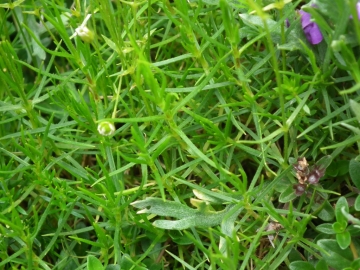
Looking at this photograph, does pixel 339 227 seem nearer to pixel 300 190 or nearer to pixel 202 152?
pixel 300 190

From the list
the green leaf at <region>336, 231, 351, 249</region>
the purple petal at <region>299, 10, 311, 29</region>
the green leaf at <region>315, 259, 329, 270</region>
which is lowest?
the green leaf at <region>315, 259, 329, 270</region>

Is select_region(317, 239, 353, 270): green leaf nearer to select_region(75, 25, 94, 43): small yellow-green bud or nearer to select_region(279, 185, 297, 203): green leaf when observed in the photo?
select_region(279, 185, 297, 203): green leaf

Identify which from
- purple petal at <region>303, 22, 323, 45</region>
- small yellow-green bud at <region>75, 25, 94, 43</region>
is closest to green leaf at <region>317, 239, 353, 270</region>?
purple petal at <region>303, 22, 323, 45</region>

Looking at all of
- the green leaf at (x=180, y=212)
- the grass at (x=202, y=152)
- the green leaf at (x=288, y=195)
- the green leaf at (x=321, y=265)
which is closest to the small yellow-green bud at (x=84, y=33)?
the grass at (x=202, y=152)

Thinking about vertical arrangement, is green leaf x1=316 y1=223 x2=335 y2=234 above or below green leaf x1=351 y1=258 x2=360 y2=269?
above

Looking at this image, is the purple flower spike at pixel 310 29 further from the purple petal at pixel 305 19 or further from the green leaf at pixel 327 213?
the green leaf at pixel 327 213

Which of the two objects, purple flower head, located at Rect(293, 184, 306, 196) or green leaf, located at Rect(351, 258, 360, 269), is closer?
green leaf, located at Rect(351, 258, 360, 269)
